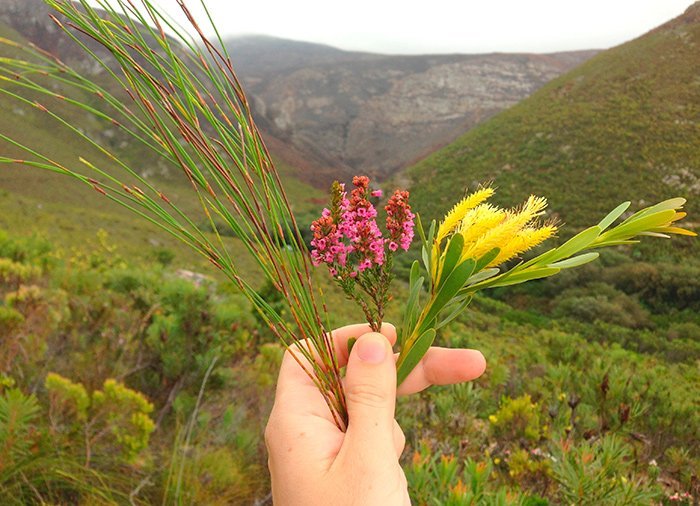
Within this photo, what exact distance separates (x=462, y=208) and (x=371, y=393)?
1.41 ft

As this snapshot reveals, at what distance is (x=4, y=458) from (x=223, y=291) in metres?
3.61

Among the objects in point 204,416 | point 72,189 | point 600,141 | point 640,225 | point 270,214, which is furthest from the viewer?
point 72,189

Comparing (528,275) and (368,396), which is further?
(368,396)

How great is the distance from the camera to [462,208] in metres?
0.92

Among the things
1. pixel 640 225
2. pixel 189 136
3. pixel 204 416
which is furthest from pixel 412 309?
pixel 204 416

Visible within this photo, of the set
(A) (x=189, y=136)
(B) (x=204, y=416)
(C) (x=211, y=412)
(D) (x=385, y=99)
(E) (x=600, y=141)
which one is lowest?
(C) (x=211, y=412)

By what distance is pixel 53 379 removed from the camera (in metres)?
1.90

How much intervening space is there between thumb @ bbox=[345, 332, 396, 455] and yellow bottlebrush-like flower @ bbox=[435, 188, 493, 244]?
0.90ft

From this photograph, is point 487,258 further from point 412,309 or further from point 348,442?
point 348,442

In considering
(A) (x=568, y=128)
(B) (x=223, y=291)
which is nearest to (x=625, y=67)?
(A) (x=568, y=128)

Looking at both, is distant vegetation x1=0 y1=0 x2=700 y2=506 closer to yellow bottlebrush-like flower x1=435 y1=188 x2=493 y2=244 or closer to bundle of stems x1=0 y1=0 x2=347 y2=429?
yellow bottlebrush-like flower x1=435 y1=188 x2=493 y2=244

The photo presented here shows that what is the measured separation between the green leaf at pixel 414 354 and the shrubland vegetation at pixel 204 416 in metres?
0.53

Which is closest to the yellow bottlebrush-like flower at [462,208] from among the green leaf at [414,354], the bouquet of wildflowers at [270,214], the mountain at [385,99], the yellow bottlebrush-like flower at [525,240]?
the bouquet of wildflowers at [270,214]

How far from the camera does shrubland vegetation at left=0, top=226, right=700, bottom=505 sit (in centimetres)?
171
